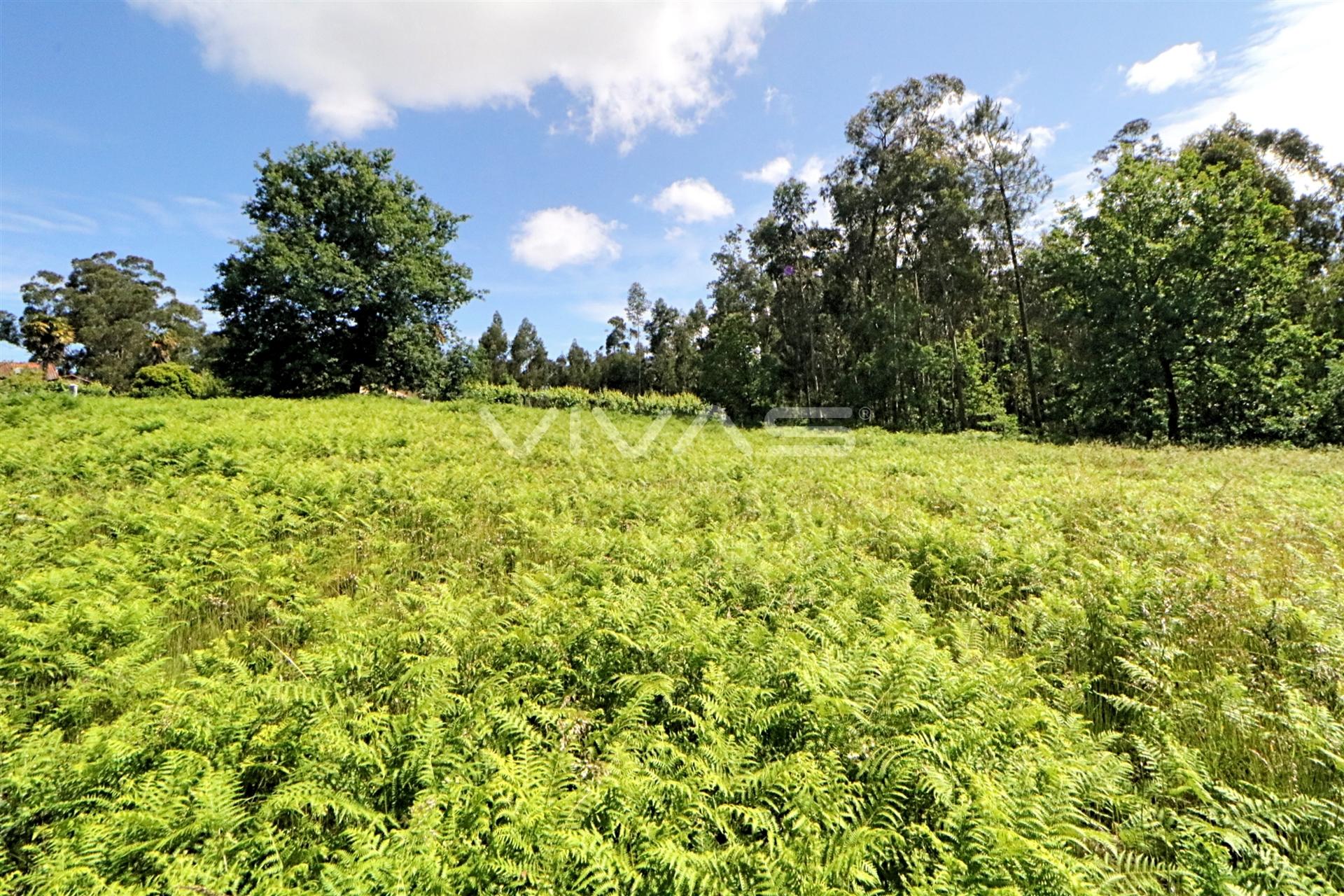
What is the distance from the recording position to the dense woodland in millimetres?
19719

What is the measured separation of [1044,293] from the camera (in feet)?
83.9

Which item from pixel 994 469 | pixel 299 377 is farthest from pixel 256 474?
pixel 299 377

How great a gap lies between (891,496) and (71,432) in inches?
670

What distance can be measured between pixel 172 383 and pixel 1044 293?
45.1 meters

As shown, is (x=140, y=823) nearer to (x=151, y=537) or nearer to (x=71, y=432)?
(x=151, y=537)

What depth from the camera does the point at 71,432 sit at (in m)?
11.1

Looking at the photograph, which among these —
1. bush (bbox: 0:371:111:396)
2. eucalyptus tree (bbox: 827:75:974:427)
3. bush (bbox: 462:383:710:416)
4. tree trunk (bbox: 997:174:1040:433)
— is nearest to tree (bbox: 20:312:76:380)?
bush (bbox: 0:371:111:396)

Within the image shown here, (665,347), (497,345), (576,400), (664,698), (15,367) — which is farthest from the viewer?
(497,345)

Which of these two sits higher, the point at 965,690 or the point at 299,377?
the point at 299,377

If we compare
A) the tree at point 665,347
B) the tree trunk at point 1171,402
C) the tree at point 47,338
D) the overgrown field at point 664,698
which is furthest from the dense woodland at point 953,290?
the tree at point 47,338

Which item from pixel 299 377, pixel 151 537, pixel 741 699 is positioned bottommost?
pixel 741 699

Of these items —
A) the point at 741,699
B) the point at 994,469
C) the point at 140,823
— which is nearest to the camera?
the point at 140,823

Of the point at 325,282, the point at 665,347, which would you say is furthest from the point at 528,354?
the point at 325,282

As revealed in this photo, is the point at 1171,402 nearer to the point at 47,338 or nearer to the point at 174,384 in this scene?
the point at 174,384
